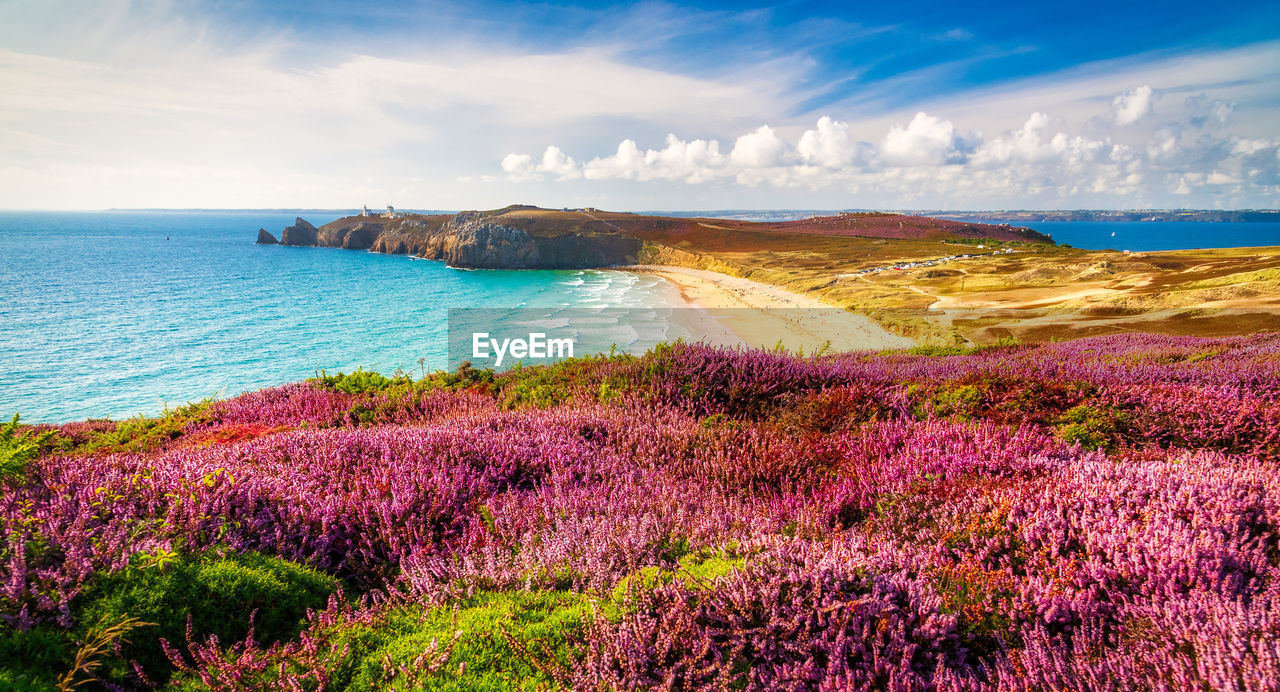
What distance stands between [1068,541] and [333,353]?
139ft

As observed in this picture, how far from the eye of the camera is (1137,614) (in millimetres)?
2240

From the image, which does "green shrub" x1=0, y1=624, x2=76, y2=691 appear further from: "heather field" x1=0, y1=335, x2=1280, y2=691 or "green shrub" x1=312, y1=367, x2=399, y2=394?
"green shrub" x1=312, y1=367, x2=399, y2=394

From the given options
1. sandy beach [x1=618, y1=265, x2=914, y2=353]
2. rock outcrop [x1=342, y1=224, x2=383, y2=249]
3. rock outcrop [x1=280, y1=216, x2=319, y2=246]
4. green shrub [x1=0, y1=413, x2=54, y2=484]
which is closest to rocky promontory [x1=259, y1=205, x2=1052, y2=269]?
rock outcrop [x1=342, y1=224, x2=383, y2=249]

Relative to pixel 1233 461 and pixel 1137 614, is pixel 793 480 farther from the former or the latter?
pixel 1233 461

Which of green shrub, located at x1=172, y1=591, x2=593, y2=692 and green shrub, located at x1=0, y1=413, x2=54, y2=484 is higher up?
green shrub, located at x1=0, y1=413, x2=54, y2=484

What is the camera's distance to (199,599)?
8.32ft

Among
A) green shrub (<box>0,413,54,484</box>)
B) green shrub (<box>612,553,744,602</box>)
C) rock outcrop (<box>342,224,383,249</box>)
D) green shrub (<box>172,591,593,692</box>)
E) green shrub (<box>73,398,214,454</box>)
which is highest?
rock outcrop (<box>342,224,383,249</box>)

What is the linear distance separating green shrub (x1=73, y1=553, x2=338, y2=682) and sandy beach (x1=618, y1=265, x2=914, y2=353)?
17670 mm

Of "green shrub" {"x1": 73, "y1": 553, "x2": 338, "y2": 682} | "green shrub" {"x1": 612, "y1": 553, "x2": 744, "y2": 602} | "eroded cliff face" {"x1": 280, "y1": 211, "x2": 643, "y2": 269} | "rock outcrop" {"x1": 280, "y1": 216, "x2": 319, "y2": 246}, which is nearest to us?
"green shrub" {"x1": 73, "y1": 553, "x2": 338, "y2": 682}

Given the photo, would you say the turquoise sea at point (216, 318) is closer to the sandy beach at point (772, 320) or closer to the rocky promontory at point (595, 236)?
the sandy beach at point (772, 320)

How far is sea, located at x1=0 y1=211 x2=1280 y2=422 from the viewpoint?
1227 inches

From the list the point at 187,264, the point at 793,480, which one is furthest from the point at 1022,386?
the point at 187,264

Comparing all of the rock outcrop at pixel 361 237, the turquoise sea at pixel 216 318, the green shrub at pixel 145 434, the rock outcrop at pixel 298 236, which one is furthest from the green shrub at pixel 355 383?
the rock outcrop at pixel 298 236

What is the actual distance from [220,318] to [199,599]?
6036 centimetres
